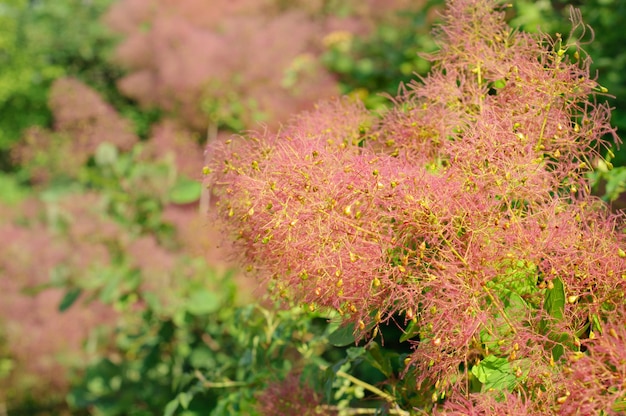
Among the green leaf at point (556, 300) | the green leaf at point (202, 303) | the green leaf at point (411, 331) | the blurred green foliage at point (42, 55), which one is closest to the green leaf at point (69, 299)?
the green leaf at point (202, 303)

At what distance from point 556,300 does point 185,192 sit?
5.10ft

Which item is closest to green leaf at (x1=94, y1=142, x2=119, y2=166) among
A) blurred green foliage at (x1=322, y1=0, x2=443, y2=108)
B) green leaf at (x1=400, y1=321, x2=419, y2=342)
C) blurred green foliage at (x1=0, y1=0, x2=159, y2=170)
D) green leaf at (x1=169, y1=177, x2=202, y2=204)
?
green leaf at (x1=169, y1=177, x2=202, y2=204)

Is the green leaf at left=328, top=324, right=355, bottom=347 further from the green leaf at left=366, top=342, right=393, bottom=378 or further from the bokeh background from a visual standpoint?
the bokeh background

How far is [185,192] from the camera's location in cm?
208

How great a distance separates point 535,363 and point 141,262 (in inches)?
59.7

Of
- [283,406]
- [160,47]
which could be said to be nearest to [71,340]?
[160,47]

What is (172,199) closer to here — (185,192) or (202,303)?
(185,192)

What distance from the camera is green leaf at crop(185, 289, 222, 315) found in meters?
1.87

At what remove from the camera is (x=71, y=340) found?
2596mm

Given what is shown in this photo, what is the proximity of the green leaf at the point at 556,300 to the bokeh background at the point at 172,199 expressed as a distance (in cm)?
37

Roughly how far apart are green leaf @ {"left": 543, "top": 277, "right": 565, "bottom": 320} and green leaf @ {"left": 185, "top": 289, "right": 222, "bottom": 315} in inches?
51.4

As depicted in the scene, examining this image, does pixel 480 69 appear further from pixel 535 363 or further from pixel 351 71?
pixel 351 71

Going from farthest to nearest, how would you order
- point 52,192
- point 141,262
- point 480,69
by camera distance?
point 52,192
point 141,262
point 480,69

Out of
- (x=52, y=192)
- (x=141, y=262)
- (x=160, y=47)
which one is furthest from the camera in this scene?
(x=160, y=47)
